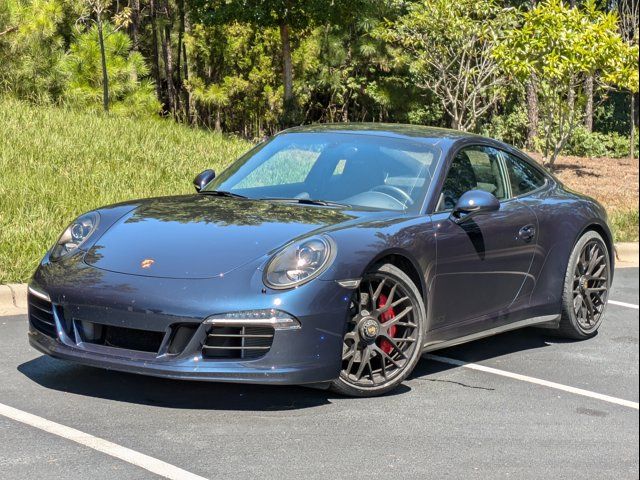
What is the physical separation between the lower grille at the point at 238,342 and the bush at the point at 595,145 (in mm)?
22105

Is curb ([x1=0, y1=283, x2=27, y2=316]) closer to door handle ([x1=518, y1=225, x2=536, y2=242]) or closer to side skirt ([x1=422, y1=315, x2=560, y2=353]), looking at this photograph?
side skirt ([x1=422, y1=315, x2=560, y2=353])

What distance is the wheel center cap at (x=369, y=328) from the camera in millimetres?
5434

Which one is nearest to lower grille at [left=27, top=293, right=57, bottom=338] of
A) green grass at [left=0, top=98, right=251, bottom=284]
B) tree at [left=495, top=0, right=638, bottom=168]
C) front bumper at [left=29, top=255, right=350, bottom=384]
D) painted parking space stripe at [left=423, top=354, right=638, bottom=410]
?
front bumper at [left=29, top=255, right=350, bottom=384]

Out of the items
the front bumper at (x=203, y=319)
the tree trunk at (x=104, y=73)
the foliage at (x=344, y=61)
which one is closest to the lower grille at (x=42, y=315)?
the front bumper at (x=203, y=319)

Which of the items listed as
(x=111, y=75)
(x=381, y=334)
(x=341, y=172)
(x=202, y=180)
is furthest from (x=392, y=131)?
(x=111, y=75)

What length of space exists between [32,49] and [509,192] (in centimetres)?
1298

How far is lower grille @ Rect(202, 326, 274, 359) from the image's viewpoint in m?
5.01

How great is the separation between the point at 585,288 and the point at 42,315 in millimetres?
3595

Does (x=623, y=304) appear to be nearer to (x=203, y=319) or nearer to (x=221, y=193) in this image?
(x=221, y=193)

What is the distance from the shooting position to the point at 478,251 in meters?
6.18

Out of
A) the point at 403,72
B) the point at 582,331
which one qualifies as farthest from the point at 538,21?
the point at 403,72

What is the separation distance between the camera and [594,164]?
22.0m

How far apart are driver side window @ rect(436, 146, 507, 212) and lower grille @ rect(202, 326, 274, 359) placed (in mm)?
1530

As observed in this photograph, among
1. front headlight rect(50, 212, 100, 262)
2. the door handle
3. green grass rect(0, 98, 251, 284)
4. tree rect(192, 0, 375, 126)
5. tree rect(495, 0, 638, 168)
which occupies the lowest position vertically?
green grass rect(0, 98, 251, 284)
